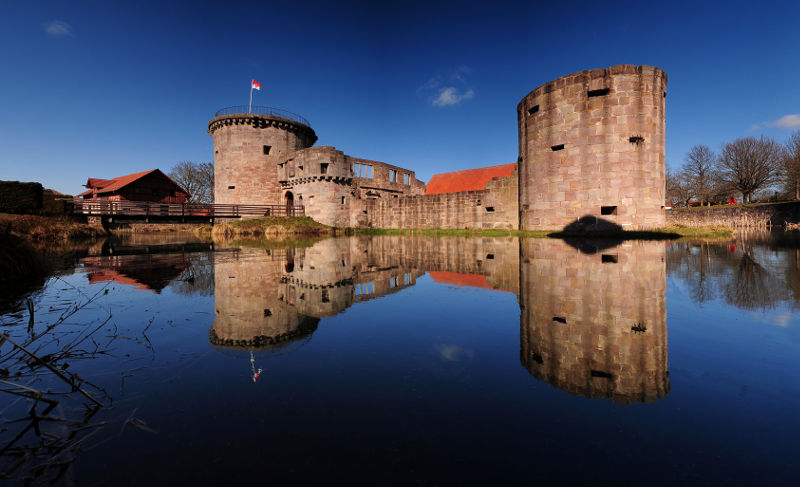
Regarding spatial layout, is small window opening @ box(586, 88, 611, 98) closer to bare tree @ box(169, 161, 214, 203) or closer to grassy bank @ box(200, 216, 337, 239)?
grassy bank @ box(200, 216, 337, 239)

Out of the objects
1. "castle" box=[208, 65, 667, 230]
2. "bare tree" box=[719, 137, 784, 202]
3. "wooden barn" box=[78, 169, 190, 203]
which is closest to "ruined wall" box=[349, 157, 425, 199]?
"castle" box=[208, 65, 667, 230]

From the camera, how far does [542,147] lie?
52.0 feet

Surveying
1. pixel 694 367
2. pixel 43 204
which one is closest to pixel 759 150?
pixel 694 367

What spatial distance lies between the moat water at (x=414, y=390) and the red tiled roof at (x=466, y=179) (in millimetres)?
40919

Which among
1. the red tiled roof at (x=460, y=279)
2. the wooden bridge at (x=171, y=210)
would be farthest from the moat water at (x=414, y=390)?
the wooden bridge at (x=171, y=210)

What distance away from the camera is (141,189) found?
43281mm

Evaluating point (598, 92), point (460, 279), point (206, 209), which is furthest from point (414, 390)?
point (206, 209)

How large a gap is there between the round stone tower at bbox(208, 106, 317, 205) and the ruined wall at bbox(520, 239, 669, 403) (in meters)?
30.8

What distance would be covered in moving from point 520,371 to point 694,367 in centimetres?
111

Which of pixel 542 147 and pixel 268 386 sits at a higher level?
pixel 542 147

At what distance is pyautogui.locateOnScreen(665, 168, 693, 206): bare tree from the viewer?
157ft

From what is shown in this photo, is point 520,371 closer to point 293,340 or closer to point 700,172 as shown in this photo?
point 293,340

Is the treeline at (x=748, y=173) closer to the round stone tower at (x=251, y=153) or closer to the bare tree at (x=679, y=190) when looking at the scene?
the bare tree at (x=679, y=190)

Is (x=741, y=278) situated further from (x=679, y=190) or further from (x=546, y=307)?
(x=679, y=190)
